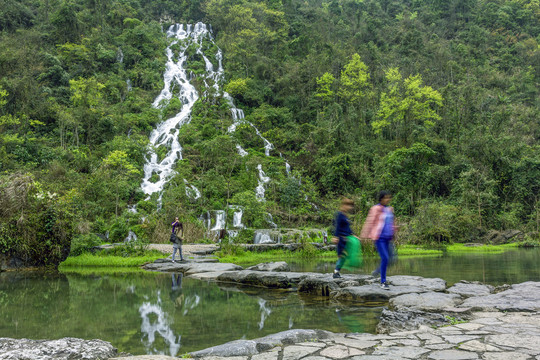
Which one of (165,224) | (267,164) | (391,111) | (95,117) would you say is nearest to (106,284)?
(165,224)

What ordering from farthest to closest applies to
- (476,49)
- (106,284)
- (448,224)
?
(476,49) < (448,224) < (106,284)

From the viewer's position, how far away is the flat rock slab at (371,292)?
21.2 ft

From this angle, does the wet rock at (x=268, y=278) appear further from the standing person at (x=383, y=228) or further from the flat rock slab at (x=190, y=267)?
the standing person at (x=383, y=228)

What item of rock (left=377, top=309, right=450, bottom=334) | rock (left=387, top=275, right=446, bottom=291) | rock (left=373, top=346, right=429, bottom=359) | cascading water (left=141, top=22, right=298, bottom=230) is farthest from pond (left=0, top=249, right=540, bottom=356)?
cascading water (left=141, top=22, right=298, bottom=230)

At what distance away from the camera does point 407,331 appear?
13.3 ft

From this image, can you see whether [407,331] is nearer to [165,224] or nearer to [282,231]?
[282,231]

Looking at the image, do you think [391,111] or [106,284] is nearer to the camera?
[106,284]

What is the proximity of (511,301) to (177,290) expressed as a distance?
19.2ft

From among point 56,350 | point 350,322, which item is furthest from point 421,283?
point 56,350

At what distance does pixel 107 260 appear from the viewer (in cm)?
1284

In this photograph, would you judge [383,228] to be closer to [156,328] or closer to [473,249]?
[156,328]

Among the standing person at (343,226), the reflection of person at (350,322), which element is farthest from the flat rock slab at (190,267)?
the reflection of person at (350,322)

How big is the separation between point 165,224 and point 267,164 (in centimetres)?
1288

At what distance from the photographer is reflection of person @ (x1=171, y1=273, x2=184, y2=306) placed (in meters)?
6.56
